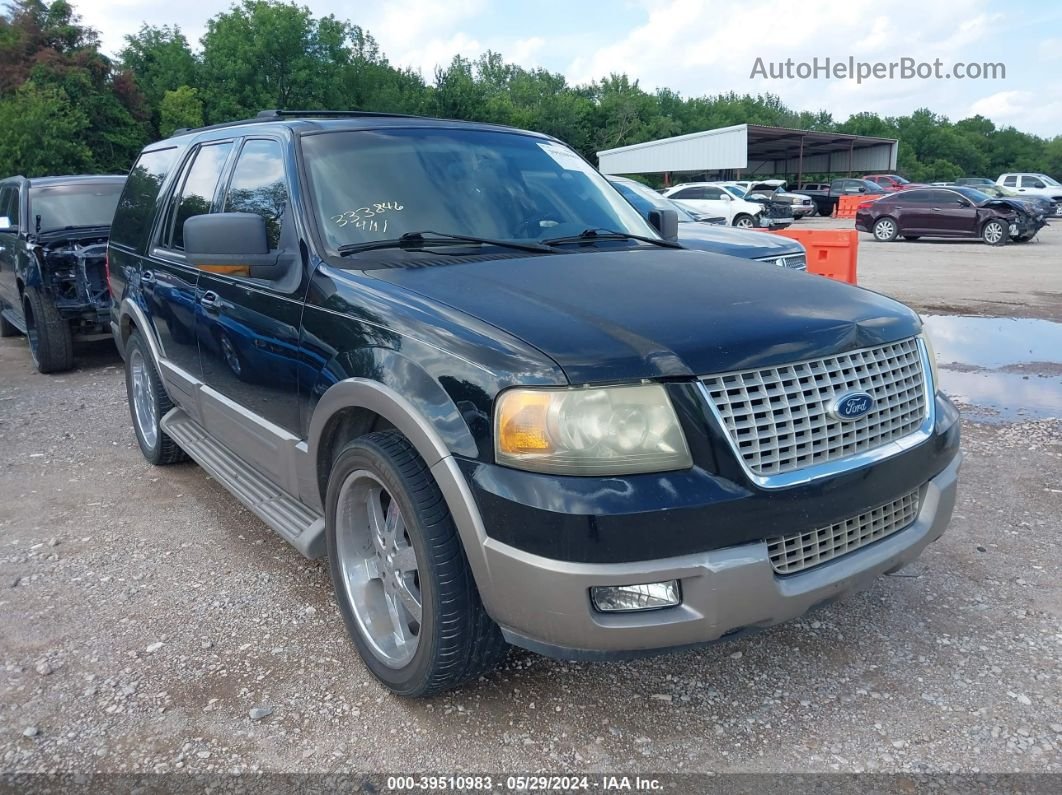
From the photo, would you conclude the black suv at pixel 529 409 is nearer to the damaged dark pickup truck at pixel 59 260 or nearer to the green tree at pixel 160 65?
the damaged dark pickup truck at pixel 59 260

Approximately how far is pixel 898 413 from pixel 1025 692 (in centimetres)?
104

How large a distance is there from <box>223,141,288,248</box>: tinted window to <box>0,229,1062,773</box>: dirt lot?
1.60 meters

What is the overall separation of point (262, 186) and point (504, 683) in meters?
2.28

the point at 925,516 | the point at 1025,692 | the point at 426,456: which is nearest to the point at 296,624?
the point at 426,456

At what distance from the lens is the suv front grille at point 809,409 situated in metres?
2.35

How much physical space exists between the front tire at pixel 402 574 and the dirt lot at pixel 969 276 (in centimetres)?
948

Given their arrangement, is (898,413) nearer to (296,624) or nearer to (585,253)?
(585,253)

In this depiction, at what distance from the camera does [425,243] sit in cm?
328

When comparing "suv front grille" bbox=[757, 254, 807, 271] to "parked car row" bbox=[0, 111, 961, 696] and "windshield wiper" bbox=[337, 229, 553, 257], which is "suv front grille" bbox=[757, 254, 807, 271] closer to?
"parked car row" bbox=[0, 111, 961, 696]

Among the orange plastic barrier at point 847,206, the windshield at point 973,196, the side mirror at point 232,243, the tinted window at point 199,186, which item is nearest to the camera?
the side mirror at point 232,243

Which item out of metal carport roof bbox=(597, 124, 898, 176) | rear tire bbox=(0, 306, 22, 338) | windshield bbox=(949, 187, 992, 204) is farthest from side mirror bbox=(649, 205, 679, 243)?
metal carport roof bbox=(597, 124, 898, 176)

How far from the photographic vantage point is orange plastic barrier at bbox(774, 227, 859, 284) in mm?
9820

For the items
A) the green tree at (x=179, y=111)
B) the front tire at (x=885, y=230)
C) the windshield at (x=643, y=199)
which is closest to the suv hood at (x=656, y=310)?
the windshield at (x=643, y=199)

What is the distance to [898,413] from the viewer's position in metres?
2.72
